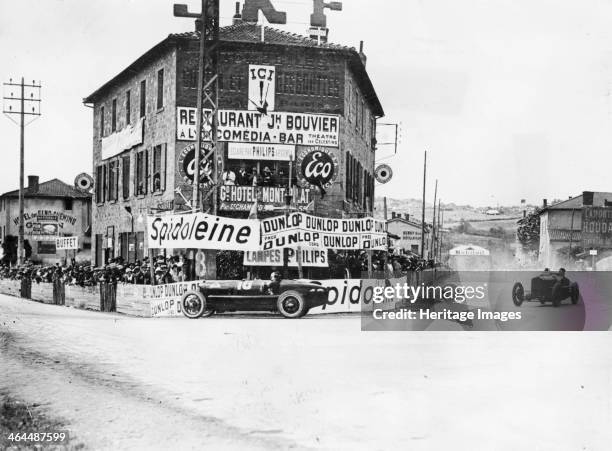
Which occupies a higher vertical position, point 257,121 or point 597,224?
point 257,121

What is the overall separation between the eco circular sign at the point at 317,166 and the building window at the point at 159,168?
487cm

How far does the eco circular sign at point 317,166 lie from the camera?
26688 millimetres

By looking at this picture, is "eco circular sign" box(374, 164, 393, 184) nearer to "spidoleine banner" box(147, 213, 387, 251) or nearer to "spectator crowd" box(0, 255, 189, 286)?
"spidoleine banner" box(147, 213, 387, 251)

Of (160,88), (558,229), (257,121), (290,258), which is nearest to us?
(290,258)

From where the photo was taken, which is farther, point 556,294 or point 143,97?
point 143,97

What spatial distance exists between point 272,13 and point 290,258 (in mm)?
7597

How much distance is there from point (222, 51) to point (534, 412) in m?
21.1

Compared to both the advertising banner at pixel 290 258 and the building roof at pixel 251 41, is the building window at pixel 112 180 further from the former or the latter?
the advertising banner at pixel 290 258

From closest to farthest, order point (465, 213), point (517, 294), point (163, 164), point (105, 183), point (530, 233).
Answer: point (517, 294)
point (163, 164)
point (105, 183)
point (530, 233)
point (465, 213)

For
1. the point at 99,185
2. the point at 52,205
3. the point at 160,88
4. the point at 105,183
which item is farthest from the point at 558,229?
the point at 160,88

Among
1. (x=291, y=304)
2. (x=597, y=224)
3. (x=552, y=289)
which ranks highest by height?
(x=597, y=224)

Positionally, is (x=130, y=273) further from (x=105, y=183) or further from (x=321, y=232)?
(x=105, y=183)

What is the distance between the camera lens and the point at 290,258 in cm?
2194

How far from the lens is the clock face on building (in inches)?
1032
